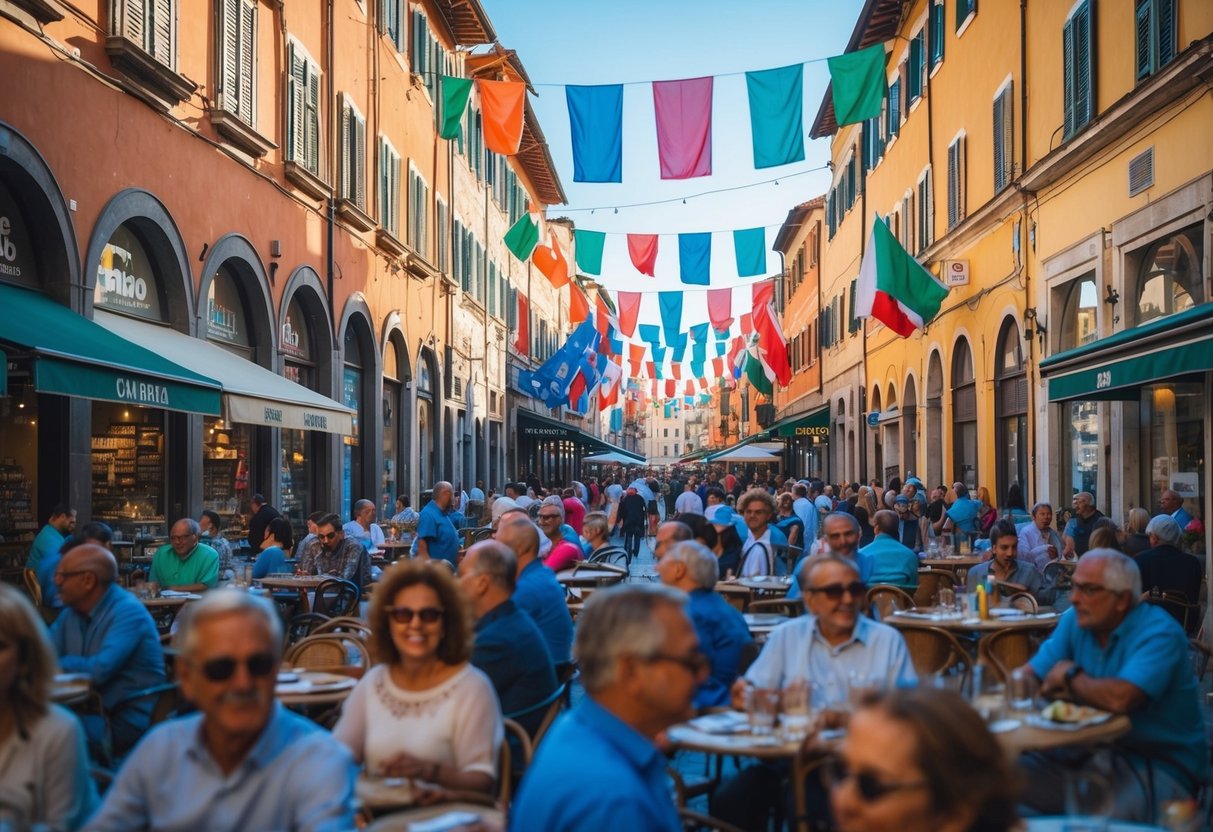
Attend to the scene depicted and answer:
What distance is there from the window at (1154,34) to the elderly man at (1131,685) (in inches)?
334

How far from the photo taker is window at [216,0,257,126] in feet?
50.1

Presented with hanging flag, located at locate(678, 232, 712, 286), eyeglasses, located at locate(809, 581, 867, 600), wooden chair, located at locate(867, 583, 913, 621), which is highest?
hanging flag, located at locate(678, 232, 712, 286)

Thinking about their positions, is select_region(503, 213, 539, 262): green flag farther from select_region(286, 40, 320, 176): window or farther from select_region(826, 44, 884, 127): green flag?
select_region(826, 44, 884, 127): green flag

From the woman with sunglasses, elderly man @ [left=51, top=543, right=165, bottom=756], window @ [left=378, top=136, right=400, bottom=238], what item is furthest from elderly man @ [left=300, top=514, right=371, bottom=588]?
window @ [left=378, top=136, right=400, bottom=238]

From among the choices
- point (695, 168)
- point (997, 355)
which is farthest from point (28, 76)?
point (997, 355)

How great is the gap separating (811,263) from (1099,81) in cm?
2932

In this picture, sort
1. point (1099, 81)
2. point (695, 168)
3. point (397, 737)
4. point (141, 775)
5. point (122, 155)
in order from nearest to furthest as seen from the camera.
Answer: point (141, 775)
point (397, 737)
point (122, 155)
point (1099, 81)
point (695, 168)

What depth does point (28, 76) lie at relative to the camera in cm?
1098

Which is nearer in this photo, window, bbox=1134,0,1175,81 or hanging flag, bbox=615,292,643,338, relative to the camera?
window, bbox=1134,0,1175,81

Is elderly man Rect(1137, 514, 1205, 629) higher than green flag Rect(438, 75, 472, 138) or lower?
lower

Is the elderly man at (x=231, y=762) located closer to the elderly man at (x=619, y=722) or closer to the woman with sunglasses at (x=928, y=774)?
the elderly man at (x=619, y=722)

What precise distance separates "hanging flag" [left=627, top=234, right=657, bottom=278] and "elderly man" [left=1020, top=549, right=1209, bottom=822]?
61.1ft

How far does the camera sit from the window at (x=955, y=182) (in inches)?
831

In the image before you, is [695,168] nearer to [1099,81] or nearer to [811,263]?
[1099,81]
